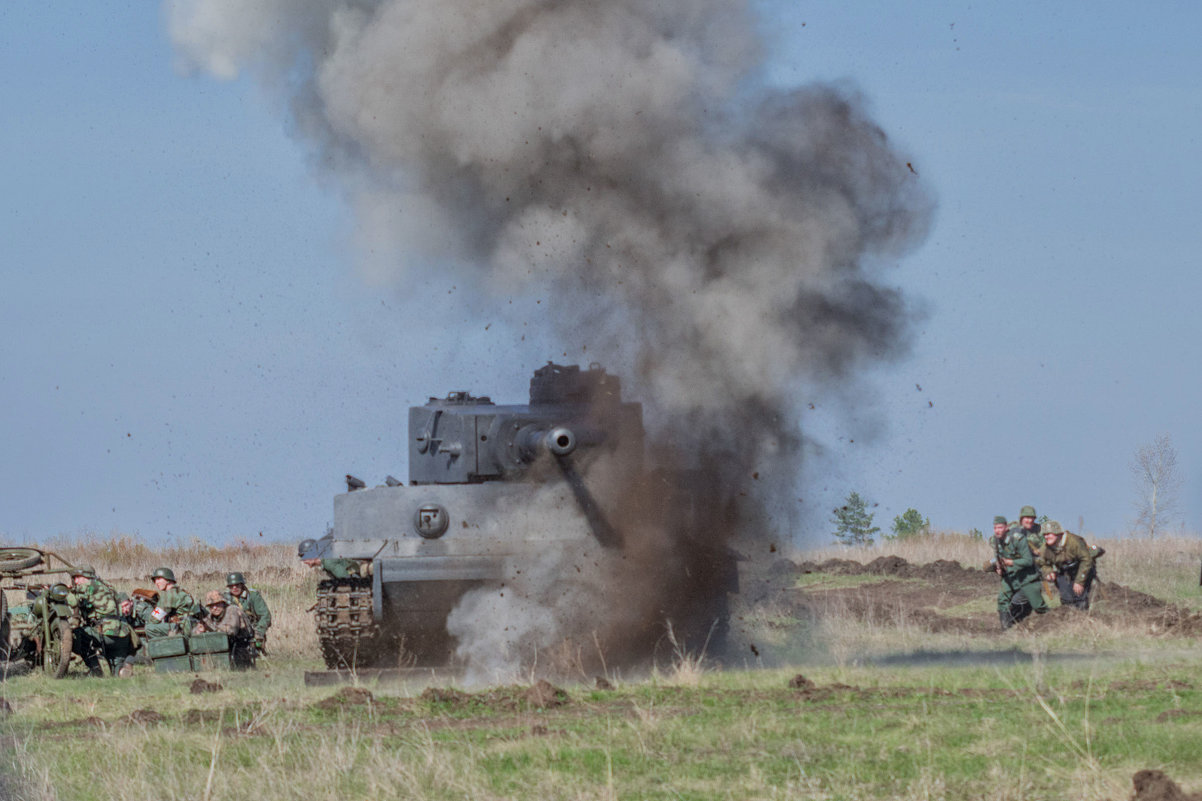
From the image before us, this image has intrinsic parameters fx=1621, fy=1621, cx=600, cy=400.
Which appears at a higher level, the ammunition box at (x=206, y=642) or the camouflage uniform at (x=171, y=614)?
the camouflage uniform at (x=171, y=614)

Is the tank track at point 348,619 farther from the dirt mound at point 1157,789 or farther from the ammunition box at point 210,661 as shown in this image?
the dirt mound at point 1157,789

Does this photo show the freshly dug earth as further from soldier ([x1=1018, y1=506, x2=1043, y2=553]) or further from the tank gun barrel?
the tank gun barrel

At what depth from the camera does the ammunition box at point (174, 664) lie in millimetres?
16625

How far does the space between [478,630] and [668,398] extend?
2.90 meters

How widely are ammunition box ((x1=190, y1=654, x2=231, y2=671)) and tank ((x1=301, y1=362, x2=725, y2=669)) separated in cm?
204

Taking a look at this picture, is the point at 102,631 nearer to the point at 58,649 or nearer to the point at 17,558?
the point at 58,649

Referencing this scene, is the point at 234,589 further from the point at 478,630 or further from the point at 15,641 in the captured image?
the point at 478,630

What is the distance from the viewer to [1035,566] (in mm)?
18297

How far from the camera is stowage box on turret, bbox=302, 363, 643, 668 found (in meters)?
14.3

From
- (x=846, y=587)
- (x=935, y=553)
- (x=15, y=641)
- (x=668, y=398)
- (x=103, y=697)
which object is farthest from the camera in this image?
(x=935, y=553)

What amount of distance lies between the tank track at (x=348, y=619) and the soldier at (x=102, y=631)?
11.7 feet

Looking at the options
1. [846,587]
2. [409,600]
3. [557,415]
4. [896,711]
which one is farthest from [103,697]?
[846,587]

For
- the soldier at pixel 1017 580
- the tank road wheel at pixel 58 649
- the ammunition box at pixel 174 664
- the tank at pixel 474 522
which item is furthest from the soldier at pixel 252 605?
the soldier at pixel 1017 580

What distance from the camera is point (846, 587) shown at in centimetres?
2623
